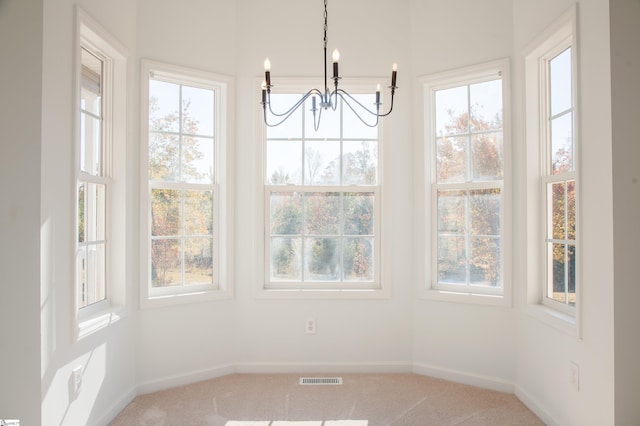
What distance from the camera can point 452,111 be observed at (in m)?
3.41

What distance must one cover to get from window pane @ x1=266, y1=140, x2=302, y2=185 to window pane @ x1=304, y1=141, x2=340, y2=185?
0.07 m

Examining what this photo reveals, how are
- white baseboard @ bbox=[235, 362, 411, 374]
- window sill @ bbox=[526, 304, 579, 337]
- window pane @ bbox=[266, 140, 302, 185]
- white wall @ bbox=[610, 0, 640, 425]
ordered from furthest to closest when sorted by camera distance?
window pane @ bbox=[266, 140, 302, 185], white baseboard @ bbox=[235, 362, 411, 374], window sill @ bbox=[526, 304, 579, 337], white wall @ bbox=[610, 0, 640, 425]

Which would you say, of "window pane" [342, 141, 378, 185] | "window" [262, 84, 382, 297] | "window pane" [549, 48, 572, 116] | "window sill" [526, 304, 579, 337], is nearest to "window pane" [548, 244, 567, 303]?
"window sill" [526, 304, 579, 337]

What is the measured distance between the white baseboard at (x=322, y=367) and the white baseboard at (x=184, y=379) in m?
0.12

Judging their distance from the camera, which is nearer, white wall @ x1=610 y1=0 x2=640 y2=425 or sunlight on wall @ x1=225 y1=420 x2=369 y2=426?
white wall @ x1=610 y1=0 x2=640 y2=425

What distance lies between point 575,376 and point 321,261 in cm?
194

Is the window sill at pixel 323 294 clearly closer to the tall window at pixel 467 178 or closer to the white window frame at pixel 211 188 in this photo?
the white window frame at pixel 211 188

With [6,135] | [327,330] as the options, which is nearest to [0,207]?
[6,135]

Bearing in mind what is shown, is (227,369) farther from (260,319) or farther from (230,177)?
(230,177)

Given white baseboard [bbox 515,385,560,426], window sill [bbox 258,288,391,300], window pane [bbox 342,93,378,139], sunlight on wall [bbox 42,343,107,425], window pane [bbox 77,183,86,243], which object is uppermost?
window pane [bbox 342,93,378,139]

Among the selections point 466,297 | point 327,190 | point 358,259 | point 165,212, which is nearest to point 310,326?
point 358,259

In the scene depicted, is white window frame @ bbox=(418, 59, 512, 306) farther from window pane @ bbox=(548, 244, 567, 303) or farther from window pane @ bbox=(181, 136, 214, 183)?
window pane @ bbox=(181, 136, 214, 183)

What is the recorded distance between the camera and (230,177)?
11.2ft

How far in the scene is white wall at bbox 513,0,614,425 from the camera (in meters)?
2.12
